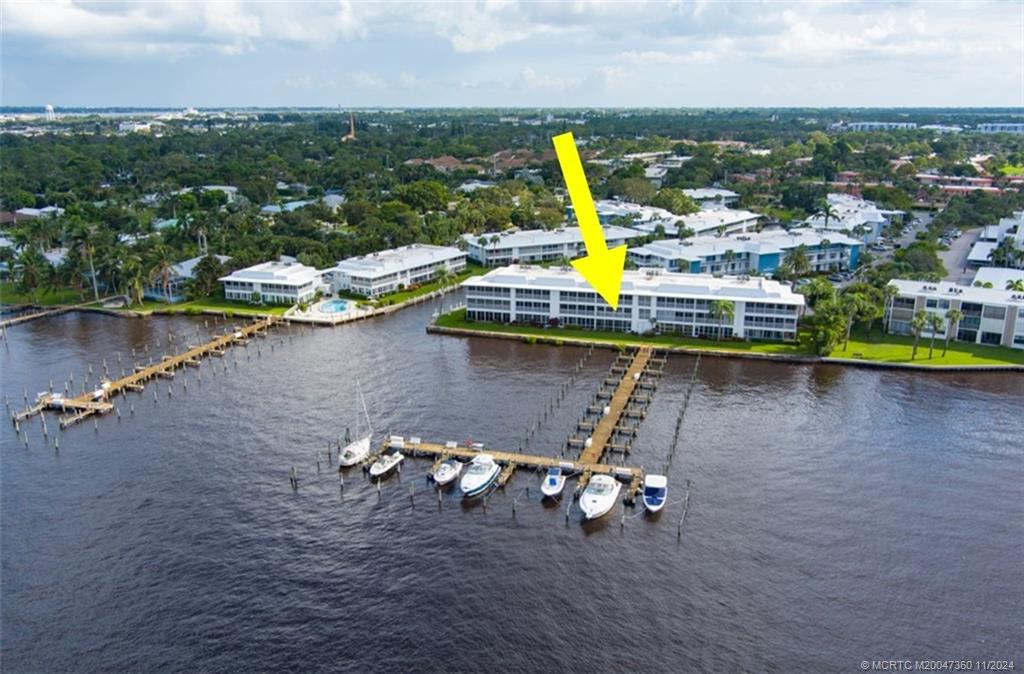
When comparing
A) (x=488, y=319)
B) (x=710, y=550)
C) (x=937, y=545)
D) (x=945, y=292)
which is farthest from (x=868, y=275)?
(x=710, y=550)

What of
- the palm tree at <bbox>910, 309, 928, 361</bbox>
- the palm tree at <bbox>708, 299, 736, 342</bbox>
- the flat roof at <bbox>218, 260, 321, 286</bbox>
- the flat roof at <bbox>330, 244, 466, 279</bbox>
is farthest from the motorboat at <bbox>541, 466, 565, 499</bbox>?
the flat roof at <bbox>218, 260, 321, 286</bbox>

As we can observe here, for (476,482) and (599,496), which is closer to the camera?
(599,496)

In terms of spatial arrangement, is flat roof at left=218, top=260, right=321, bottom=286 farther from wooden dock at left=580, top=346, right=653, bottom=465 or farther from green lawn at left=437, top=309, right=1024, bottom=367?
wooden dock at left=580, top=346, right=653, bottom=465

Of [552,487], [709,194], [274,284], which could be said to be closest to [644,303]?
[552,487]

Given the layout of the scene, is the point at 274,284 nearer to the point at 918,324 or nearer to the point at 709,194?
the point at 918,324

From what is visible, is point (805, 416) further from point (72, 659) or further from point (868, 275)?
point (72, 659)
